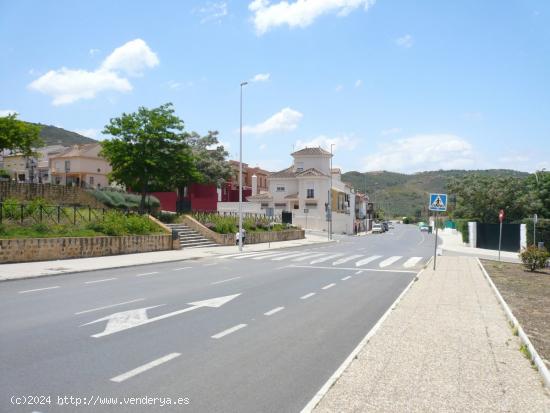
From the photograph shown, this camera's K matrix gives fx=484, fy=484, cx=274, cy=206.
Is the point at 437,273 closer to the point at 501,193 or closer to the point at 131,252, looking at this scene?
the point at 131,252

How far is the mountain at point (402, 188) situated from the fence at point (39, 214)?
136 metres

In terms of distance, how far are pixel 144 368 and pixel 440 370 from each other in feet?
12.3

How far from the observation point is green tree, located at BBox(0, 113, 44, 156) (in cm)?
3766

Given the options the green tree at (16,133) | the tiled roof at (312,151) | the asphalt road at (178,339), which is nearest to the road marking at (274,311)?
the asphalt road at (178,339)

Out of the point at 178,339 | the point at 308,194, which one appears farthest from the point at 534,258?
the point at 308,194

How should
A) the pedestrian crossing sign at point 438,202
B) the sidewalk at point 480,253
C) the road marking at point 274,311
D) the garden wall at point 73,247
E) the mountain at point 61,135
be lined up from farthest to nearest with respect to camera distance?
the mountain at point 61,135 → the sidewalk at point 480,253 → the garden wall at point 73,247 → the pedestrian crossing sign at point 438,202 → the road marking at point 274,311

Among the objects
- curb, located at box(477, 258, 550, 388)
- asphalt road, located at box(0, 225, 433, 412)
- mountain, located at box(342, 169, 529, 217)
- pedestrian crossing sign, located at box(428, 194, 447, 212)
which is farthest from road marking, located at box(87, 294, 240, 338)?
mountain, located at box(342, 169, 529, 217)

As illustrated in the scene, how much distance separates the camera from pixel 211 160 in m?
60.9

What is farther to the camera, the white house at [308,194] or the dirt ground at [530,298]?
the white house at [308,194]

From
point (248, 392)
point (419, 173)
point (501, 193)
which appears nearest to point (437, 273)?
point (248, 392)

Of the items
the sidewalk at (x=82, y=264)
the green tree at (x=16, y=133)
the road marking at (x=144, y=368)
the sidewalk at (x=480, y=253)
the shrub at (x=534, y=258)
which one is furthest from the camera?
the green tree at (x=16, y=133)

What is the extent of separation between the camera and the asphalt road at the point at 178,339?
209 inches

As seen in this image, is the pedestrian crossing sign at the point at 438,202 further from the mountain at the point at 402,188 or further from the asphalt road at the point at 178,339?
the mountain at the point at 402,188

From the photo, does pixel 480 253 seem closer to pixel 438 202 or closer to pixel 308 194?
pixel 438 202
